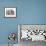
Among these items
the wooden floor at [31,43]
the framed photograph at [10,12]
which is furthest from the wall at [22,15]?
the wooden floor at [31,43]

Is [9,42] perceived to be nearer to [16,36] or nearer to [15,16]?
[16,36]

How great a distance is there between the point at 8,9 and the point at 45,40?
64.6 inches

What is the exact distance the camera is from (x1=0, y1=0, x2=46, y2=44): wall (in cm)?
422

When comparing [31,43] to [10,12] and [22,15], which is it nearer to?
[22,15]

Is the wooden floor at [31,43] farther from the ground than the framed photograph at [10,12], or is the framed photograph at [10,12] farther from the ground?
the framed photograph at [10,12]

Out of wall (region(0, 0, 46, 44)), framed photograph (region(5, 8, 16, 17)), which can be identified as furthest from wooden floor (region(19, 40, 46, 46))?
framed photograph (region(5, 8, 16, 17))

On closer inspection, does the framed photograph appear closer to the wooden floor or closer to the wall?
the wall

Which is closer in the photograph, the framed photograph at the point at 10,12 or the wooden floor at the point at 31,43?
the wooden floor at the point at 31,43

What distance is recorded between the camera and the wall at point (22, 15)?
13.9 feet

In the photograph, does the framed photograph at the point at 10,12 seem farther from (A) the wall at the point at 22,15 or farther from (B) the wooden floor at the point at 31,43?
(B) the wooden floor at the point at 31,43

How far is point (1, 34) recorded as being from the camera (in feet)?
13.9

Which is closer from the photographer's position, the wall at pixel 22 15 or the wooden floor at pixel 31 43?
the wooden floor at pixel 31 43

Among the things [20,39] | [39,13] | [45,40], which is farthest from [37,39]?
[39,13]

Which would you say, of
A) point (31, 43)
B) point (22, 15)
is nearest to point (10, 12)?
point (22, 15)
